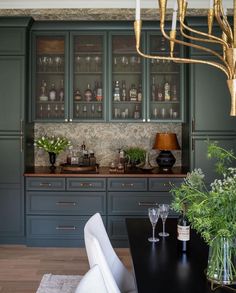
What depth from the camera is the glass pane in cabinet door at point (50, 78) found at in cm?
453

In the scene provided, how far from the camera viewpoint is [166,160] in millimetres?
4539

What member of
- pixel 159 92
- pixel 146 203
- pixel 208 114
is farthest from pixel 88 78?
pixel 146 203

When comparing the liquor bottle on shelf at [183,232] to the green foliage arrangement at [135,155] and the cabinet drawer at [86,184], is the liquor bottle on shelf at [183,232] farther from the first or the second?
the green foliage arrangement at [135,155]

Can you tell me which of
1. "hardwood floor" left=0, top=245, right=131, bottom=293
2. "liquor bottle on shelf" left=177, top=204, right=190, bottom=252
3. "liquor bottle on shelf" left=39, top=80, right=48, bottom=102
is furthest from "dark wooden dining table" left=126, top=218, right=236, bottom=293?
"liquor bottle on shelf" left=39, top=80, right=48, bottom=102

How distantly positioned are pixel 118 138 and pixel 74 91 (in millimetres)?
836

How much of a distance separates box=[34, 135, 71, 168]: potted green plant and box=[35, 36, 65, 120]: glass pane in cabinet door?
0.94 ft

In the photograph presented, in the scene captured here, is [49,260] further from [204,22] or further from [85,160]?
[204,22]

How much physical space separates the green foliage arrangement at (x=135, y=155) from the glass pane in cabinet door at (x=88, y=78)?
0.53 meters

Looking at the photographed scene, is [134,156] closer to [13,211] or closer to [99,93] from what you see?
[99,93]

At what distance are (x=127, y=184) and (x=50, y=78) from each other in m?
1.59

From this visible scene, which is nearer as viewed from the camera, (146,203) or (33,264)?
(33,264)

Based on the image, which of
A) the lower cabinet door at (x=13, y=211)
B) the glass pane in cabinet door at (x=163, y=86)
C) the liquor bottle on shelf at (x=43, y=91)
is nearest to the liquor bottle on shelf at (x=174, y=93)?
the glass pane in cabinet door at (x=163, y=86)

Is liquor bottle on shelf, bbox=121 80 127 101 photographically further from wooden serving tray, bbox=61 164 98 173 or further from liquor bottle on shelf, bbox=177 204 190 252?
liquor bottle on shelf, bbox=177 204 190 252

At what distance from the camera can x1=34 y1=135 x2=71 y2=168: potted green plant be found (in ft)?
14.9
